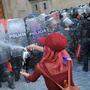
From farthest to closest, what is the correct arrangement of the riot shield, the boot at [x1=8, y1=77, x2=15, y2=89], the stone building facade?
the stone building facade
the boot at [x1=8, y1=77, x2=15, y2=89]
the riot shield

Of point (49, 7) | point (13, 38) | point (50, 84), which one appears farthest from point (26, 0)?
point (50, 84)

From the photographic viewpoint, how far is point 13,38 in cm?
865

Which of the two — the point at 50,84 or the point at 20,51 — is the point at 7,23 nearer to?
the point at 20,51

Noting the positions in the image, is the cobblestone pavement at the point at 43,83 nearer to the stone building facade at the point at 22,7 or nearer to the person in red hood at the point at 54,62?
the person in red hood at the point at 54,62

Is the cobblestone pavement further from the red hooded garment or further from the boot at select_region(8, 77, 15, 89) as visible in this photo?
the red hooded garment

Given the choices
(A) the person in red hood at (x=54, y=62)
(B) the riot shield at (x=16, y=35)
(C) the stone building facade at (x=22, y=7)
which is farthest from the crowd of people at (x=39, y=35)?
(C) the stone building facade at (x=22, y=7)

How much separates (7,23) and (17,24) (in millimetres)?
233

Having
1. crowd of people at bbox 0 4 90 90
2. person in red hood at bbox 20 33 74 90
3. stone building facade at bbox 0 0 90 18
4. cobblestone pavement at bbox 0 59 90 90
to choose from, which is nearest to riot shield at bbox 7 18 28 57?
crowd of people at bbox 0 4 90 90

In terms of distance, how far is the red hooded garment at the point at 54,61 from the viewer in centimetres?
423

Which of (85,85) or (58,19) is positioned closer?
(85,85)

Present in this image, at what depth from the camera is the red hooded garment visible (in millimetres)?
4230

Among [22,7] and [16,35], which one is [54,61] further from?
[22,7]

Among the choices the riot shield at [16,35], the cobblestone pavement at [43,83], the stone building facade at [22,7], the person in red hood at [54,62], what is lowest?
the cobblestone pavement at [43,83]

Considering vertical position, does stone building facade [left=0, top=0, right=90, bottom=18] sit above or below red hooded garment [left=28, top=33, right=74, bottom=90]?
below
